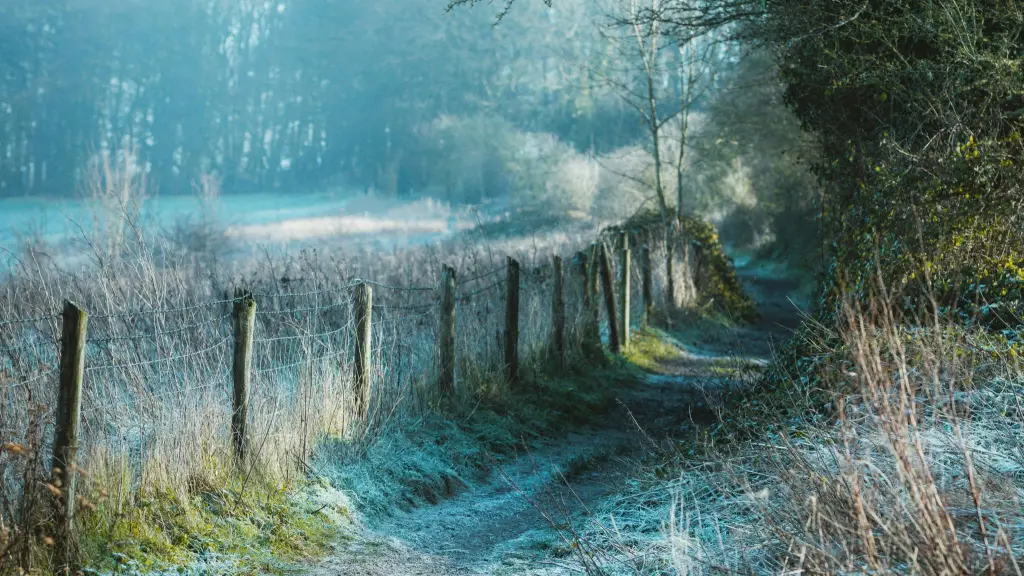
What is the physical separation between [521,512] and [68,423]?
3.14 metres

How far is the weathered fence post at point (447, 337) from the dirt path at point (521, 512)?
958 millimetres

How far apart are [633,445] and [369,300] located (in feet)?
9.71

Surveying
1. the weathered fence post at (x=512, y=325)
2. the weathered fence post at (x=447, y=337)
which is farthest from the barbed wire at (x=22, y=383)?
the weathered fence post at (x=512, y=325)

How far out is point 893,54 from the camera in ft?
29.0

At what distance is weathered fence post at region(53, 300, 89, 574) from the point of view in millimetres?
4195

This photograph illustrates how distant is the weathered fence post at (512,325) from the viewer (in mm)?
9250

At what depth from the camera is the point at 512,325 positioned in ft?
30.5

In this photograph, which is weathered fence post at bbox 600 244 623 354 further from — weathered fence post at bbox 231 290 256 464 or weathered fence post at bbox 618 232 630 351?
weathered fence post at bbox 231 290 256 464

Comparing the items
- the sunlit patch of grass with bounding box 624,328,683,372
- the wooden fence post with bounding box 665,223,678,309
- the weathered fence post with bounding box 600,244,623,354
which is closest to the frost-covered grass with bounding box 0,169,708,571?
the weathered fence post with bounding box 600,244,623,354

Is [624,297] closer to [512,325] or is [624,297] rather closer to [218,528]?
[512,325]

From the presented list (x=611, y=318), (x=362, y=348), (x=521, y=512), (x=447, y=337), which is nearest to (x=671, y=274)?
(x=611, y=318)

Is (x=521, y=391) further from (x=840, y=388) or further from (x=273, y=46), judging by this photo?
(x=273, y=46)

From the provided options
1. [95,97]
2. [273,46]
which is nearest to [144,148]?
[95,97]

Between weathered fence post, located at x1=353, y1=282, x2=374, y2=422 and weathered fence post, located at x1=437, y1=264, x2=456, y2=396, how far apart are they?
4.03 feet
